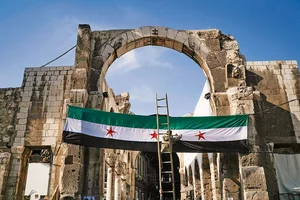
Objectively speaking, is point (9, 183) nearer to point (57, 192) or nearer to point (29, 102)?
point (57, 192)

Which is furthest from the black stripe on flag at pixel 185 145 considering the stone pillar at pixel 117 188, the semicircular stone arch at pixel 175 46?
the stone pillar at pixel 117 188

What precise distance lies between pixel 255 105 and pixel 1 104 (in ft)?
28.2

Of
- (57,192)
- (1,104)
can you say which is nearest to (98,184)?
(57,192)

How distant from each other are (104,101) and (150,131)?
238 centimetres

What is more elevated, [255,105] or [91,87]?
[91,87]

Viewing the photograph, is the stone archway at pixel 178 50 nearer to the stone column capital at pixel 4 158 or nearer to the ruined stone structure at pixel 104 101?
the ruined stone structure at pixel 104 101

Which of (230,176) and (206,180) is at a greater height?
(206,180)

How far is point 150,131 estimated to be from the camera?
749 centimetres

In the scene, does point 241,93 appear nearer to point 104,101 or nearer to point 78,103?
point 104,101

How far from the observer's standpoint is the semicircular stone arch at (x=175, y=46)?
880 cm

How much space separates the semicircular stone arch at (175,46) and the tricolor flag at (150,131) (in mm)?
1555

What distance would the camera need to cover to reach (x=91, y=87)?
8719mm

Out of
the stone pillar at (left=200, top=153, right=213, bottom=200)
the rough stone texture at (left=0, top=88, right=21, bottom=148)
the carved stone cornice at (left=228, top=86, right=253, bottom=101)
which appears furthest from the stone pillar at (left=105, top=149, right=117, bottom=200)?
the carved stone cornice at (left=228, top=86, right=253, bottom=101)

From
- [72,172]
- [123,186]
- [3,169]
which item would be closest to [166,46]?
[72,172]
